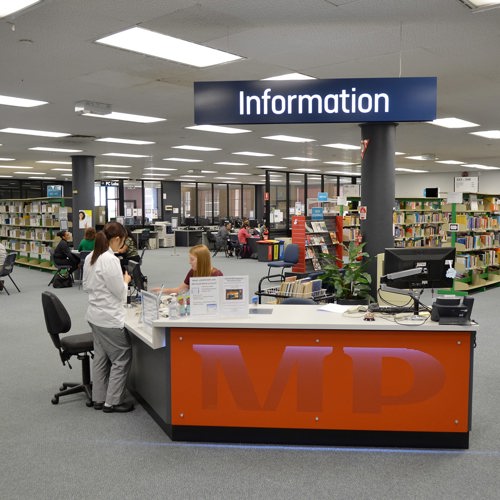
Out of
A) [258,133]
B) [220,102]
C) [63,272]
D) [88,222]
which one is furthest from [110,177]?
[220,102]

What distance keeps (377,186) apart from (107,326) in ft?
19.2

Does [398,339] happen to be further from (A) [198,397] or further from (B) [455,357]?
(A) [198,397]

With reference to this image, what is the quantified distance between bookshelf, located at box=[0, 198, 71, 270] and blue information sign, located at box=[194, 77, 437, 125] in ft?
32.8

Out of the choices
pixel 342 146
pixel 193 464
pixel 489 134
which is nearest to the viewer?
pixel 193 464

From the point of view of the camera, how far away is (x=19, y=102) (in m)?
7.76

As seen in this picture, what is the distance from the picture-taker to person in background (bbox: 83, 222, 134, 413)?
4.40 metres

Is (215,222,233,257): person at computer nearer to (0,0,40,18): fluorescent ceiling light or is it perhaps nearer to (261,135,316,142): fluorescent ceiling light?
(261,135,316,142): fluorescent ceiling light

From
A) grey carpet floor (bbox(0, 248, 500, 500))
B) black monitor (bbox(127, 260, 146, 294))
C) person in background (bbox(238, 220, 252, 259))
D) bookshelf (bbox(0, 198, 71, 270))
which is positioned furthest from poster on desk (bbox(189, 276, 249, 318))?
person in background (bbox(238, 220, 252, 259))

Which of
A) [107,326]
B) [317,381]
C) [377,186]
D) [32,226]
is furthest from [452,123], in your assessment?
[32,226]

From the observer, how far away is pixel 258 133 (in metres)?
10.8

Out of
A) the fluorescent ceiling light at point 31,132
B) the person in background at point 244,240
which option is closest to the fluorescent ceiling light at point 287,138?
the fluorescent ceiling light at point 31,132

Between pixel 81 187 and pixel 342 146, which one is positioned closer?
pixel 342 146

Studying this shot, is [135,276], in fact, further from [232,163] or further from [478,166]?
[478,166]

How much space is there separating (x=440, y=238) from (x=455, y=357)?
10429 millimetres
